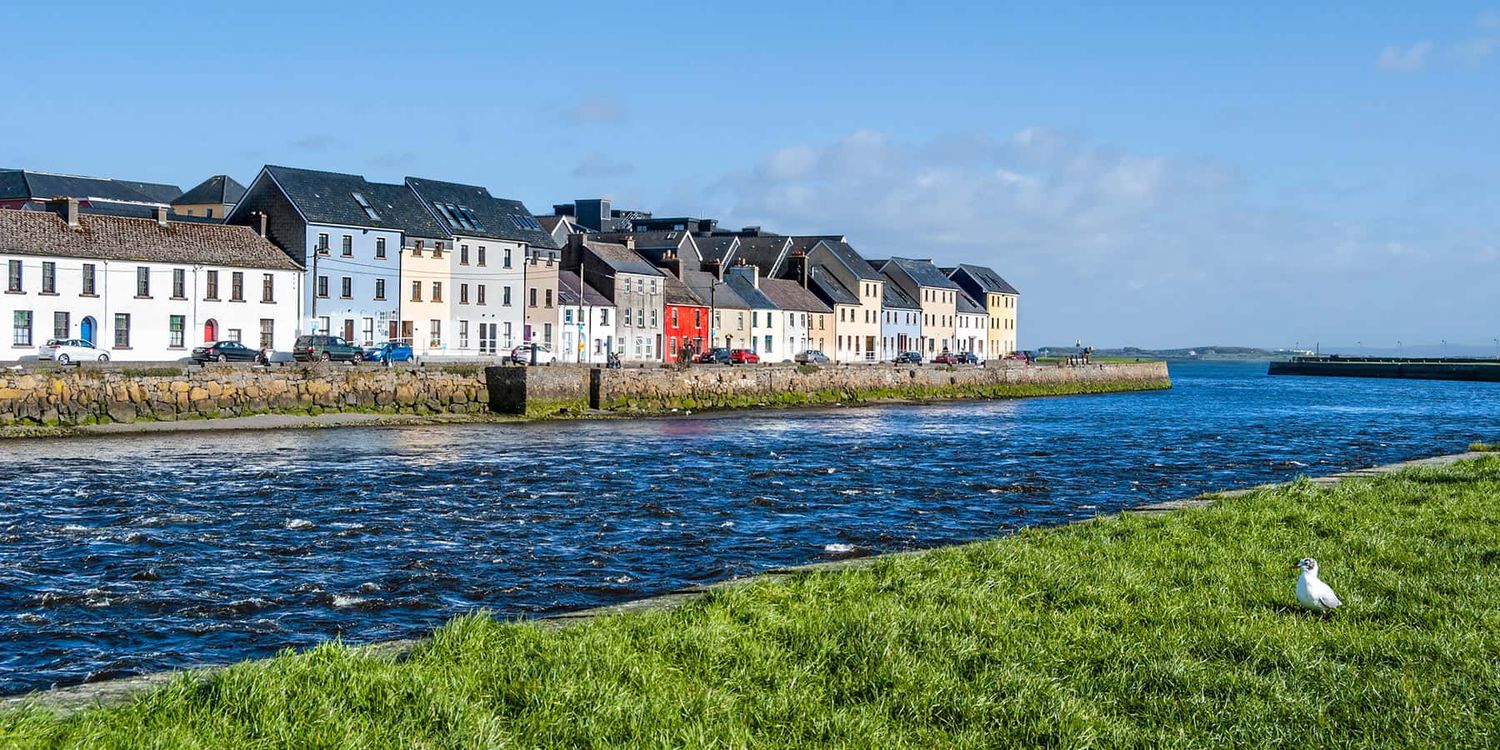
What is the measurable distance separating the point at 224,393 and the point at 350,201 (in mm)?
36315

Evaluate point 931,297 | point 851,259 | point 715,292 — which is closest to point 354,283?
point 715,292

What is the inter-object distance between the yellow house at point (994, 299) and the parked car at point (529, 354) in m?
84.2

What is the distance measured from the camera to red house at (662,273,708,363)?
346 ft

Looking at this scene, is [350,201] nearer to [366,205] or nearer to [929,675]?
[366,205]

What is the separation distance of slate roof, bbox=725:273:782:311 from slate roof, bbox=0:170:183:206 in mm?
46500

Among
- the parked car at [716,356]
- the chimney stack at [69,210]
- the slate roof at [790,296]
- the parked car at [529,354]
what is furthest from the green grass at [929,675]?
the slate roof at [790,296]

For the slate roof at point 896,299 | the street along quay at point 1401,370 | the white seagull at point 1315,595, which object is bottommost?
the white seagull at point 1315,595

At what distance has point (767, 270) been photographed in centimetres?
13138

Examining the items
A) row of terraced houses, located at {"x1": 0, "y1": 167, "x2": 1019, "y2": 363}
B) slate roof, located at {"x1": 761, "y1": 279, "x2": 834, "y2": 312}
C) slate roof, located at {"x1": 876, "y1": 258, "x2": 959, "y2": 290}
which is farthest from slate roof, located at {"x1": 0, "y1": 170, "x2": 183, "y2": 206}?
slate roof, located at {"x1": 876, "y1": 258, "x2": 959, "y2": 290}

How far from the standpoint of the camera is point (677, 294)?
108 metres

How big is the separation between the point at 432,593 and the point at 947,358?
11425 centimetres

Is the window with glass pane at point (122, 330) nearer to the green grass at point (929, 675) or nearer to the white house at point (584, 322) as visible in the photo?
the white house at point (584, 322)

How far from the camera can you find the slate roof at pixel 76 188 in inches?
3829

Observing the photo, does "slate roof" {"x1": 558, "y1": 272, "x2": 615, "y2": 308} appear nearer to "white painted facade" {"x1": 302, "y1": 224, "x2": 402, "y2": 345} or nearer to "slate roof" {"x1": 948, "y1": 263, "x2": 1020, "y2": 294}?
"white painted facade" {"x1": 302, "y1": 224, "x2": 402, "y2": 345}
